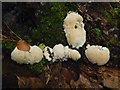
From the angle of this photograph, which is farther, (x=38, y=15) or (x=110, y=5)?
(x=110, y=5)

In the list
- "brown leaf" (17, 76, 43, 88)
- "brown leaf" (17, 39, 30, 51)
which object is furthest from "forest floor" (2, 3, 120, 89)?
"brown leaf" (17, 39, 30, 51)

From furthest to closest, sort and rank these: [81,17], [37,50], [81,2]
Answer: [81,2] < [81,17] < [37,50]

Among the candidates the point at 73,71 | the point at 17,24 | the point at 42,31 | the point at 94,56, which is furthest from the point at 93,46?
the point at 17,24

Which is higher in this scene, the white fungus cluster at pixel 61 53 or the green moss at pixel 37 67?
the white fungus cluster at pixel 61 53

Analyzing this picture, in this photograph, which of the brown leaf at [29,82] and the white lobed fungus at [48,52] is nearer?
the brown leaf at [29,82]

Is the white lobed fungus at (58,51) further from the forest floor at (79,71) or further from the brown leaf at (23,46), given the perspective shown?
the brown leaf at (23,46)

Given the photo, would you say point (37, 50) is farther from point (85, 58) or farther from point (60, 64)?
point (85, 58)

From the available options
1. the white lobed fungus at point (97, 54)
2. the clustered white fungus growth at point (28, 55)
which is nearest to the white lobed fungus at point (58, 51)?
the clustered white fungus growth at point (28, 55)

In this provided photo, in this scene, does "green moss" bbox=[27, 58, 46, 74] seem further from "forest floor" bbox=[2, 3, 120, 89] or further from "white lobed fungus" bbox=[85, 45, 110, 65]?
"white lobed fungus" bbox=[85, 45, 110, 65]
